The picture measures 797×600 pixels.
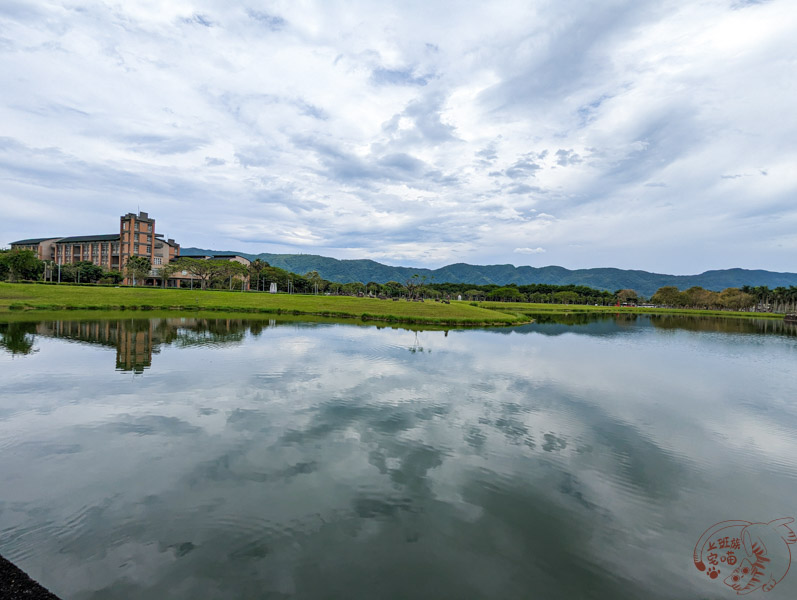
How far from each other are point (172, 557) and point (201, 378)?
1465 centimetres

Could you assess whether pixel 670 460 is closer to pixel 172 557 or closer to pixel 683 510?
pixel 683 510

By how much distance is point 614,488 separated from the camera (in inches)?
435

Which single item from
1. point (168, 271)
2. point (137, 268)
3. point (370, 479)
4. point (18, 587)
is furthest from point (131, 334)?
point (168, 271)

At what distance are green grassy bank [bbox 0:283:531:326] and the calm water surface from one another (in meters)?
38.8

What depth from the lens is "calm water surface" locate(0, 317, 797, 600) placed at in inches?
291

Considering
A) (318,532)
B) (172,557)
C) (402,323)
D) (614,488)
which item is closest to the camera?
(172,557)

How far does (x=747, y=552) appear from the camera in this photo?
28.5 ft

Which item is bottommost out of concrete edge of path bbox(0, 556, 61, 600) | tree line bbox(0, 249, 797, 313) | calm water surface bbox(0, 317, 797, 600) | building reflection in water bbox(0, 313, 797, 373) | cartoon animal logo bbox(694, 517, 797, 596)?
cartoon animal logo bbox(694, 517, 797, 596)

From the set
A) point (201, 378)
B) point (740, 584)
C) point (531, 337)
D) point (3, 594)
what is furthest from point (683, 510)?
point (531, 337)

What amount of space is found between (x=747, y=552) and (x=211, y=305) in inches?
2793

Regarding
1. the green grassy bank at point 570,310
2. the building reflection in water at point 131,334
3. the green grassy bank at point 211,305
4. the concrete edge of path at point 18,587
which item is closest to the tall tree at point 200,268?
the green grassy bank at point 211,305

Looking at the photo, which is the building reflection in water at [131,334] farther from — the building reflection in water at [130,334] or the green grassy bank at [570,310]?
the green grassy bank at [570,310]

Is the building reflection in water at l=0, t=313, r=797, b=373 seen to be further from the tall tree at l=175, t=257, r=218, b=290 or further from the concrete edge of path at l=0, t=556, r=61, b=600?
the tall tree at l=175, t=257, r=218, b=290

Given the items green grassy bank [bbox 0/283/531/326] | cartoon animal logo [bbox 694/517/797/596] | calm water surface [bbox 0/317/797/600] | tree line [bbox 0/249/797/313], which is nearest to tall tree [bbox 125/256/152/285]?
tree line [bbox 0/249/797/313]
